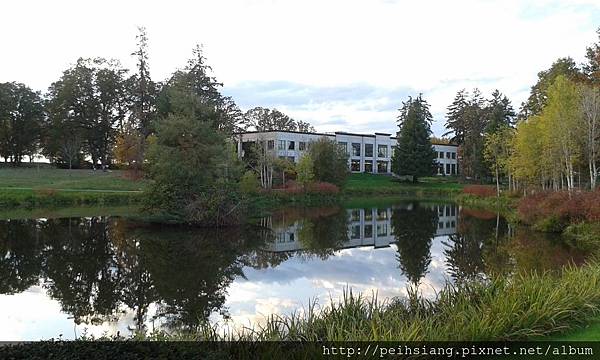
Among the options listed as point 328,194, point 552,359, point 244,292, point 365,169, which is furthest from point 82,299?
point 365,169

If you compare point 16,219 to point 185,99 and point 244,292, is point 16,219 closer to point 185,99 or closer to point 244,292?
→ point 185,99

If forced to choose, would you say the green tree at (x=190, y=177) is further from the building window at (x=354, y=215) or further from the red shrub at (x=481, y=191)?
the red shrub at (x=481, y=191)

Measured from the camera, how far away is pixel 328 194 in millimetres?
48344

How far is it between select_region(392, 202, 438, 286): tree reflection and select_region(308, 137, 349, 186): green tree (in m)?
17.0

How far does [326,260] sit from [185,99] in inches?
535

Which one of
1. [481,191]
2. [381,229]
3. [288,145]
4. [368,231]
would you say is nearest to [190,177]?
[368,231]

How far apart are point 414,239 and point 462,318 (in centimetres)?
1525

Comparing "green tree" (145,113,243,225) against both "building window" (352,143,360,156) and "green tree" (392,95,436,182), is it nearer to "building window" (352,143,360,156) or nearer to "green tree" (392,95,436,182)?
"green tree" (392,95,436,182)

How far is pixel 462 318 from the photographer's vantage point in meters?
6.38

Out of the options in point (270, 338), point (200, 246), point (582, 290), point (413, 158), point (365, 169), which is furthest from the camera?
point (365, 169)

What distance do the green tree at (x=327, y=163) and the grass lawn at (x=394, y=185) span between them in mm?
2813

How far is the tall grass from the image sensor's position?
5.98 m

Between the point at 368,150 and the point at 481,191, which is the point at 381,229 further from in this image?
the point at 368,150

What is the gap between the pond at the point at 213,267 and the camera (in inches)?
382
